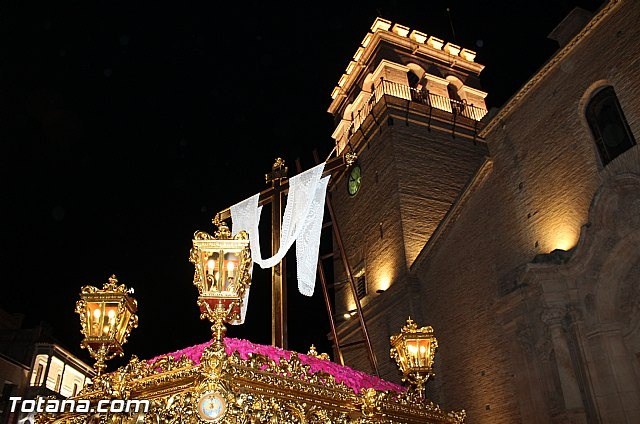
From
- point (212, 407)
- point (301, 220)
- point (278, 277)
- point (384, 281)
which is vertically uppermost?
point (384, 281)

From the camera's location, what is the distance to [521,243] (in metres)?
15.0

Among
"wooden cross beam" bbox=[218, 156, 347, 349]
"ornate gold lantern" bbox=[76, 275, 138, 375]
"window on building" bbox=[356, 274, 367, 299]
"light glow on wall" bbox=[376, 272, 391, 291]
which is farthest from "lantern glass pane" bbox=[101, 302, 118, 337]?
"window on building" bbox=[356, 274, 367, 299]

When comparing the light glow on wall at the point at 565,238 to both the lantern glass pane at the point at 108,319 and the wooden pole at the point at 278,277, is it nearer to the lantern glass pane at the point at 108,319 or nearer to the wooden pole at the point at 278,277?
the wooden pole at the point at 278,277

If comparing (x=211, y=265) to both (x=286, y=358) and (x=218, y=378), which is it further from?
(x=286, y=358)

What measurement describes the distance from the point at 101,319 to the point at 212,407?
1.79 meters

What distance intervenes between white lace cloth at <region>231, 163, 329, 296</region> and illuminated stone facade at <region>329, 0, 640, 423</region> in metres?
6.28

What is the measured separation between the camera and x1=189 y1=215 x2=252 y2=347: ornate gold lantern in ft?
16.4

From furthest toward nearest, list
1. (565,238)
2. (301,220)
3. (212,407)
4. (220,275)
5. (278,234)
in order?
1. (565,238)
2. (301,220)
3. (278,234)
4. (220,275)
5. (212,407)

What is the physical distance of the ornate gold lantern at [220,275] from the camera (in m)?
4.98

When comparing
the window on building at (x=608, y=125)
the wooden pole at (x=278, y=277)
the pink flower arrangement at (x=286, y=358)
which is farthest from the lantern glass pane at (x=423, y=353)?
the window on building at (x=608, y=125)

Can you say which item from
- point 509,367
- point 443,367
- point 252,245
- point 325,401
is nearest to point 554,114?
point 509,367

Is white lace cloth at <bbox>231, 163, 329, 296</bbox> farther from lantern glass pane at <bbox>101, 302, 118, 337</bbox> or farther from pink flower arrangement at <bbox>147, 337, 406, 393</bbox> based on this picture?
lantern glass pane at <bbox>101, 302, 118, 337</bbox>

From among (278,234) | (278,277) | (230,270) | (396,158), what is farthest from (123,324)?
(396,158)

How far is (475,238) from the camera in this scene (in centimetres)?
1700
